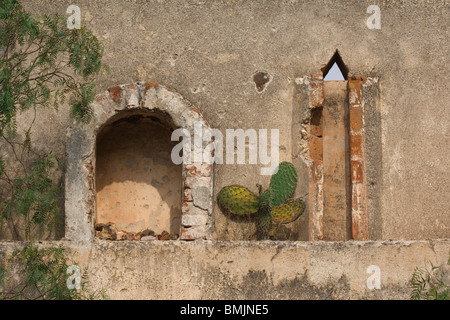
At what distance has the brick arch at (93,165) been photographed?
9.45m

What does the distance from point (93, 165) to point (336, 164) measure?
8.45 feet

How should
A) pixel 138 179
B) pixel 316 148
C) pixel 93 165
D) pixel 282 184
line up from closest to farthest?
pixel 93 165
pixel 282 184
pixel 316 148
pixel 138 179

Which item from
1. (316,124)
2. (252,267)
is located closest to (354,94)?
(316,124)

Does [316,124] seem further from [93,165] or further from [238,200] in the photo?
[93,165]

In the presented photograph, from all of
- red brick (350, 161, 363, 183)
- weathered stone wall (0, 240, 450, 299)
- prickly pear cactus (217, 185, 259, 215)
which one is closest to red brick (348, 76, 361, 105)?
red brick (350, 161, 363, 183)

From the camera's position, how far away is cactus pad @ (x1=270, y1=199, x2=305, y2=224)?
31.9 feet

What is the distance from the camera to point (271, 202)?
9.71 metres

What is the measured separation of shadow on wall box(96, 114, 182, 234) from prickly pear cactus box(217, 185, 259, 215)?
694mm

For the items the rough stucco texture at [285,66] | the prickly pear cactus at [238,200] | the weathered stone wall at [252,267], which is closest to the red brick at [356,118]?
the rough stucco texture at [285,66]

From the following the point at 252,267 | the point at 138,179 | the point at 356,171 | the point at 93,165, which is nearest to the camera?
the point at 252,267

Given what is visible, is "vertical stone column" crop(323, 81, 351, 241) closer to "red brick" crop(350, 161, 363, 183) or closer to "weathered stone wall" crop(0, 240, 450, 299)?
"red brick" crop(350, 161, 363, 183)

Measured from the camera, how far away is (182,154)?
10062mm

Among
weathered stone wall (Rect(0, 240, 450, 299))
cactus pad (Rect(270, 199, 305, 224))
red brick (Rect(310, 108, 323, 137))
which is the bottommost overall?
weathered stone wall (Rect(0, 240, 450, 299))

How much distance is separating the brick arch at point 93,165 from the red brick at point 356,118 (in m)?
1.54
